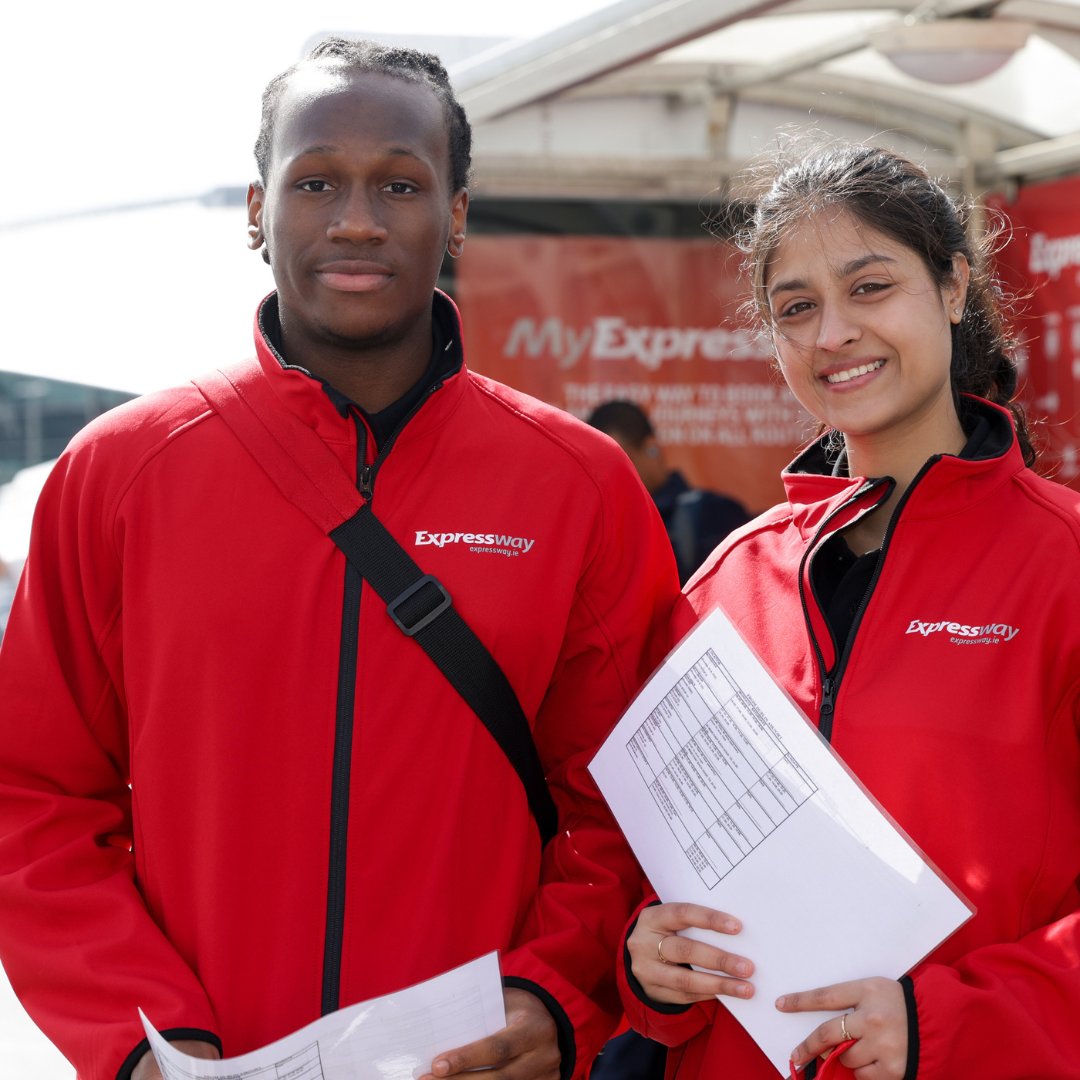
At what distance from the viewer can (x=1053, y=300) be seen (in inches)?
231

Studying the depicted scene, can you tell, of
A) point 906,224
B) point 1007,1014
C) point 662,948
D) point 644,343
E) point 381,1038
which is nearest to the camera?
point 1007,1014

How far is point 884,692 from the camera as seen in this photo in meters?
1.96

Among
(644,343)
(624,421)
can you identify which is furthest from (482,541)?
(644,343)

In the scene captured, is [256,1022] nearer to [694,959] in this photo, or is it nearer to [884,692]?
[694,959]

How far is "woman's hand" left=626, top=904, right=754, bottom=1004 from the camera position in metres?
1.92

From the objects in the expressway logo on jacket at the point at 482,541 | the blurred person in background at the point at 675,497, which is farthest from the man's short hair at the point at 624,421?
the expressway logo on jacket at the point at 482,541

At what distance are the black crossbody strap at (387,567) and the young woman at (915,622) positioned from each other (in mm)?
343

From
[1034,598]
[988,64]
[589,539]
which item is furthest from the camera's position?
[988,64]

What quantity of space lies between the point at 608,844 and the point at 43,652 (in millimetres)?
898

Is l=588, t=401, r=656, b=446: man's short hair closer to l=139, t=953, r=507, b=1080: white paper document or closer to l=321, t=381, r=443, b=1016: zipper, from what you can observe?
l=321, t=381, r=443, b=1016: zipper

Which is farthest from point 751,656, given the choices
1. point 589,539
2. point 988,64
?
point 988,64

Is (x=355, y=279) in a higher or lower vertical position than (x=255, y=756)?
higher

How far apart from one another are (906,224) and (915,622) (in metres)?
0.65

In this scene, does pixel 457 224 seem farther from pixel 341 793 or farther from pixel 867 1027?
pixel 867 1027
